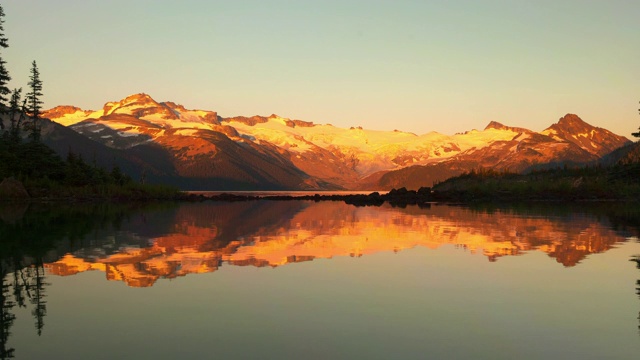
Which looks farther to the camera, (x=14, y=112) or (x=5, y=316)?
(x=14, y=112)

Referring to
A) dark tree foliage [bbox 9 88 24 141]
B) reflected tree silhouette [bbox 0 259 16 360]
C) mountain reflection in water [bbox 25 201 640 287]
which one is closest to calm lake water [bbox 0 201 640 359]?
reflected tree silhouette [bbox 0 259 16 360]

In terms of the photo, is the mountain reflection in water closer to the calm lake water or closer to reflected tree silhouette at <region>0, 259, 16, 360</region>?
the calm lake water

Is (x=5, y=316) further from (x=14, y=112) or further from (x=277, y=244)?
(x=14, y=112)

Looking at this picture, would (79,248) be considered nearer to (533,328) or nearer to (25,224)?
(25,224)

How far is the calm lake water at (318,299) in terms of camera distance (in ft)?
46.6

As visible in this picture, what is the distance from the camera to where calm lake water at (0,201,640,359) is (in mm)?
14203

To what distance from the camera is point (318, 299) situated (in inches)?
772

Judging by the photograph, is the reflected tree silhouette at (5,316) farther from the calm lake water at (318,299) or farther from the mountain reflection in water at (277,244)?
the mountain reflection in water at (277,244)

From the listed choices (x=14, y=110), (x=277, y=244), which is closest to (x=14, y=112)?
(x=14, y=110)

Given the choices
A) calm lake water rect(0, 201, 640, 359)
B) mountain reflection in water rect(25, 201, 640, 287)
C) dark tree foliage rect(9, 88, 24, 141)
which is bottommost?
calm lake water rect(0, 201, 640, 359)

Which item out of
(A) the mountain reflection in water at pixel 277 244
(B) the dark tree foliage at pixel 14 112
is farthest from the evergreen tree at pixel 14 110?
(A) the mountain reflection in water at pixel 277 244

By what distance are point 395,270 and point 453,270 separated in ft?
7.94

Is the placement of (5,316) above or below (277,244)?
below

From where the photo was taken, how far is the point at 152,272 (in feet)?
81.5
